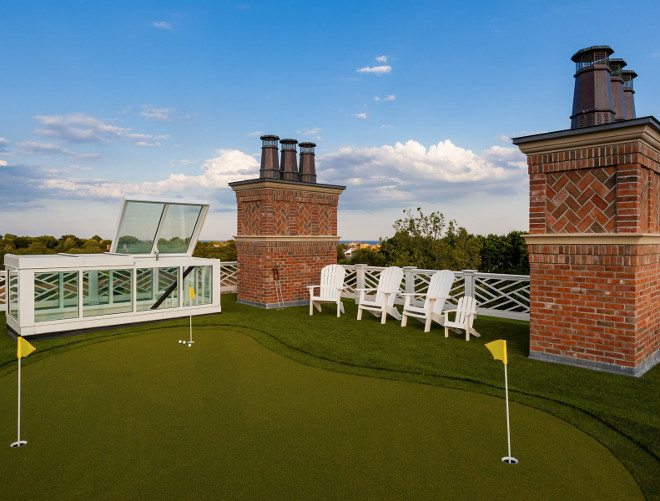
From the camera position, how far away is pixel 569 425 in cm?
378

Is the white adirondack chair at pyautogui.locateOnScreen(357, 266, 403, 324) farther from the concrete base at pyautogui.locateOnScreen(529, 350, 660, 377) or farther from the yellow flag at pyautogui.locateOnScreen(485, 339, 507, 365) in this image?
the yellow flag at pyautogui.locateOnScreen(485, 339, 507, 365)

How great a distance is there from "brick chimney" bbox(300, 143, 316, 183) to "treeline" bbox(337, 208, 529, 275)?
6099 mm

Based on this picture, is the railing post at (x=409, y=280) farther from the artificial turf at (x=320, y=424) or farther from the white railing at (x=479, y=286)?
the artificial turf at (x=320, y=424)

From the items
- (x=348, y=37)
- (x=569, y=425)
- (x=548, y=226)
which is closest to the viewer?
(x=569, y=425)

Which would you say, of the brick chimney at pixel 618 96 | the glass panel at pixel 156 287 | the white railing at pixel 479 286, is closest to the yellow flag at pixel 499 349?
the white railing at pixel 479 286

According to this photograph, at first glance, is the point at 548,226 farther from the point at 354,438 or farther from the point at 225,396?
the point at 225,396

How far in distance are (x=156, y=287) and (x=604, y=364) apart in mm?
7506

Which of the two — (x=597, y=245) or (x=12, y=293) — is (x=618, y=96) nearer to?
(x=597, y=245)

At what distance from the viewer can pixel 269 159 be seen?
34.2 feet

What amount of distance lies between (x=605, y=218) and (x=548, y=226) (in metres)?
0.65

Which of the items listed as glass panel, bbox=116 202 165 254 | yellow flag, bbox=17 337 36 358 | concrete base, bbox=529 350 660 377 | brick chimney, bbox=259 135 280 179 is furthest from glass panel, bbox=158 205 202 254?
concrete base, bbox=529 350 660 377

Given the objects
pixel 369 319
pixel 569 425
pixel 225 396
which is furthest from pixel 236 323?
pixel 569 425

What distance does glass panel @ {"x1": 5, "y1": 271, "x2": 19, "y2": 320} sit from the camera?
711 cm

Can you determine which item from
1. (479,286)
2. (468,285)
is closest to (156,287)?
(468,285)
